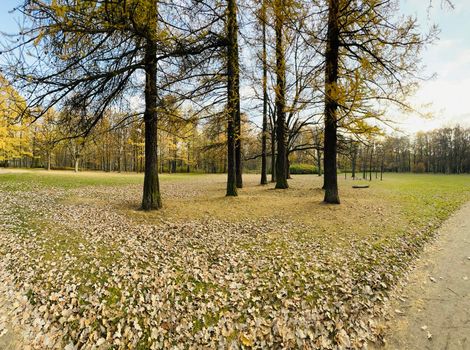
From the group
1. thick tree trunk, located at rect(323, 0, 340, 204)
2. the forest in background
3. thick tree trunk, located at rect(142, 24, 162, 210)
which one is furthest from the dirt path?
the forest in background

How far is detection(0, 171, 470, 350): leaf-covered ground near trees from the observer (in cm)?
341

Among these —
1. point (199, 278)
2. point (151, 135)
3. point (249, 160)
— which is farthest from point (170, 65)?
point (249, 160)

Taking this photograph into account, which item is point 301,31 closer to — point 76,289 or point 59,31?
point 59,31

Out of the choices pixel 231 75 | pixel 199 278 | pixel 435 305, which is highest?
pixel 231 75

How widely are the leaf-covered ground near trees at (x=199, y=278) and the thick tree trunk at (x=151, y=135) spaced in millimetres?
734

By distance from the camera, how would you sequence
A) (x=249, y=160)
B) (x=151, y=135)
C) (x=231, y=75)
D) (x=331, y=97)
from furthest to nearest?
(x=249, y=160) → (x=231, y=75) → (x=151, y=135) → (x=331, y=97)

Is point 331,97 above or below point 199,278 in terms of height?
above

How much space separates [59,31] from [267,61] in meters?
10.7

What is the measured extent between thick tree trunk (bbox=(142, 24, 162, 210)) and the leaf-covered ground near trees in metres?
0.73

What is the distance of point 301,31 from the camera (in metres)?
8.06

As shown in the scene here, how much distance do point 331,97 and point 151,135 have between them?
6118mm

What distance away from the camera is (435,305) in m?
3.88

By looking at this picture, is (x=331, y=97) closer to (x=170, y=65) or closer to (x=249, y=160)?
(x=170, y=65)

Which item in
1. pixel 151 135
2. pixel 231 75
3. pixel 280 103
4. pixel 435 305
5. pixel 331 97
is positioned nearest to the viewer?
pixel 435 305
